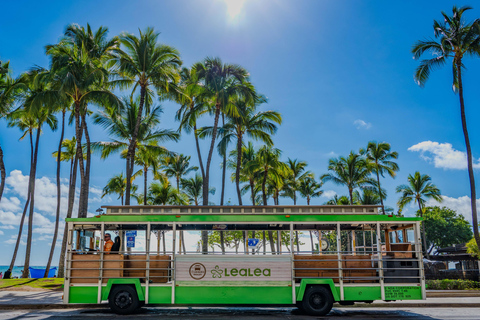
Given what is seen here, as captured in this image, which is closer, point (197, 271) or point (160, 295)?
point (160, 295)

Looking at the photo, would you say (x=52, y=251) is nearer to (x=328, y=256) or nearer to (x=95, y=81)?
(x=95, y=81)

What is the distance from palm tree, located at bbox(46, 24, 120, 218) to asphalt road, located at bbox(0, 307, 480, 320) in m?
10.5

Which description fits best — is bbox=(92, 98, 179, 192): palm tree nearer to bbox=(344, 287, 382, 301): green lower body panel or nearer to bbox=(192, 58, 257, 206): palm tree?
bbox=(192, 58, 257, 206): palm tree

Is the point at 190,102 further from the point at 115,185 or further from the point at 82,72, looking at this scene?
the point at 115,185

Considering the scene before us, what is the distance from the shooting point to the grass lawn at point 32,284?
20.1m

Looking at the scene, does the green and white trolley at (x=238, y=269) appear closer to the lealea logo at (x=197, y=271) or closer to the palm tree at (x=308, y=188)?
the lealea logo at (x=197, y=271)

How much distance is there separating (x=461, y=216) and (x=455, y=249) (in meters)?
37.4

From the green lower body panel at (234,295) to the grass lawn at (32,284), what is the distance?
37.4ft

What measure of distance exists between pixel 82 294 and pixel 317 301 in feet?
22.0

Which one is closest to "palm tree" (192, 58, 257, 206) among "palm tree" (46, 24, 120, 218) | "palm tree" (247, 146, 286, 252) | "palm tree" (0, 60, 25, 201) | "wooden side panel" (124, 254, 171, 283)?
"palm tree" (46, 24, 120, 218)

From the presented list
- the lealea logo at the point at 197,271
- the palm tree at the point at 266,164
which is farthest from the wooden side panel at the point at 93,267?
the palm tree at the point at 266,164

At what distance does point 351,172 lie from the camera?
161 ft

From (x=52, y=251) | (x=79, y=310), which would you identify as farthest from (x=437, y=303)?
(x=52, y=251)

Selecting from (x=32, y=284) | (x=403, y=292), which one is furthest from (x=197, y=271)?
(x=32, y=284)
